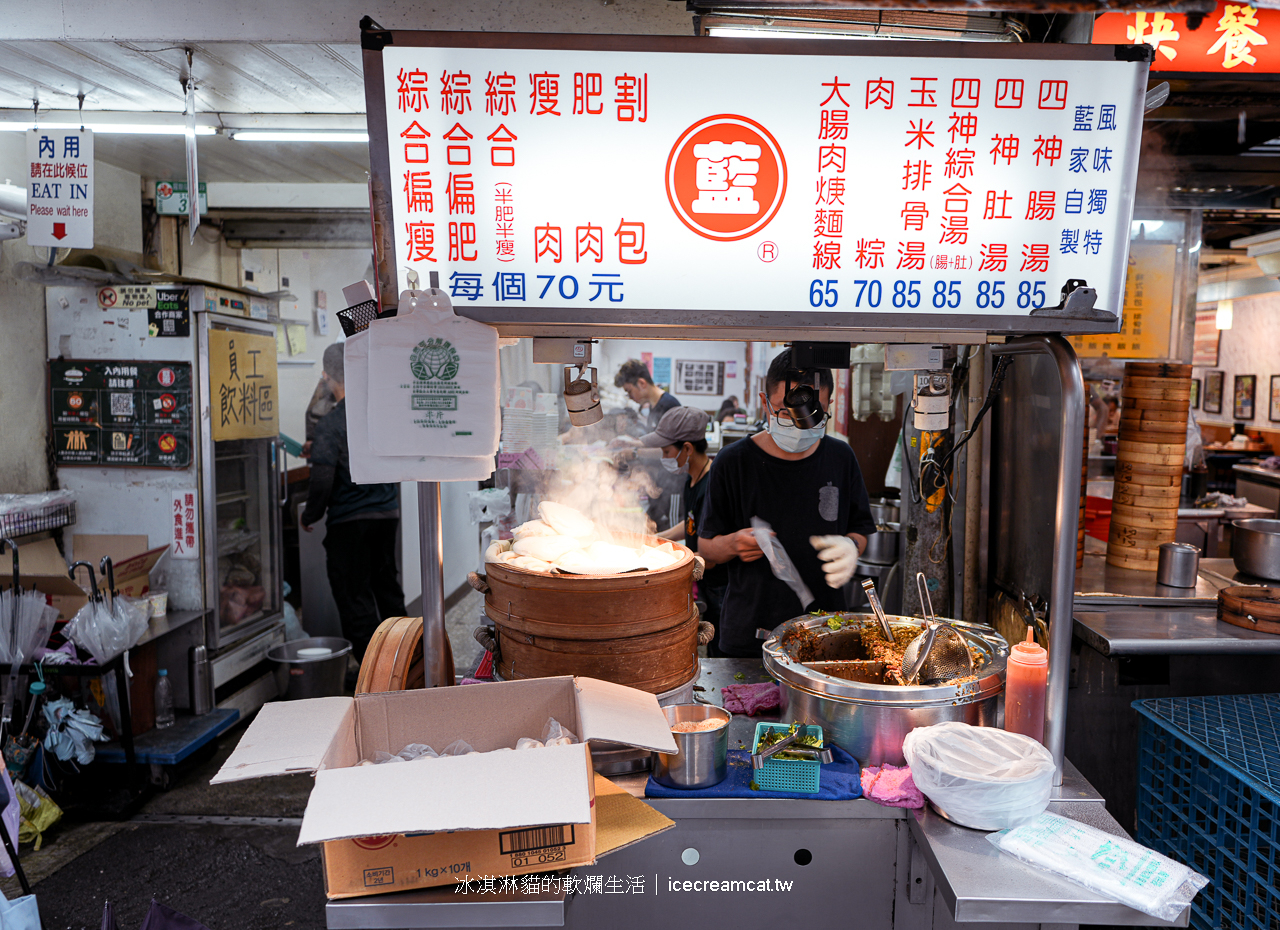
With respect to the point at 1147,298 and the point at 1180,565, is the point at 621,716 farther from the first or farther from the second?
the point at 1147,298

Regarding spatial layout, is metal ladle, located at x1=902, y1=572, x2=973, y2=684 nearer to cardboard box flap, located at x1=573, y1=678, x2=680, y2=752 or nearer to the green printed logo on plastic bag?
cardboard box flap, located at x1=573, y1=678, x2=680, y2=752

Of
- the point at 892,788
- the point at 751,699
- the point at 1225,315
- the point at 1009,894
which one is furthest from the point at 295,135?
the point at 1225,315

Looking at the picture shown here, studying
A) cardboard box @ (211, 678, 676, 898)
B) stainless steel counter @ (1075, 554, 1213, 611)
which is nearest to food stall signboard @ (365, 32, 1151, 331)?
cardboard box @ (211, 678, 676, 898)

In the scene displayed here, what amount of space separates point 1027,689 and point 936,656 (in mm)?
329

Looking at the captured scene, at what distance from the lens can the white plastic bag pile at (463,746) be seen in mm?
1916

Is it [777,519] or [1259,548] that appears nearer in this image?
[777,519]

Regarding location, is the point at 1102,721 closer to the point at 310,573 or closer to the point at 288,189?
the point at 310,573

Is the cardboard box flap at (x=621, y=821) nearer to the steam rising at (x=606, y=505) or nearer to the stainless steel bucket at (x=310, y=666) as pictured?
the steam rising at (x=606, y=505)

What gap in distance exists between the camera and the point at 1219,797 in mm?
2445

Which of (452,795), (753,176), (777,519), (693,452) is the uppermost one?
(753,176)

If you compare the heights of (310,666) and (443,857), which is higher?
(443,857)

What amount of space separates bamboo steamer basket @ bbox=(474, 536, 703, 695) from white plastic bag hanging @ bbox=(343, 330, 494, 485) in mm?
345

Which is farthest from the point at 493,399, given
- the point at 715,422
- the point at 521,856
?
the point at 715,422

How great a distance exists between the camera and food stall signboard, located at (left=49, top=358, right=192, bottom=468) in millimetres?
5035
